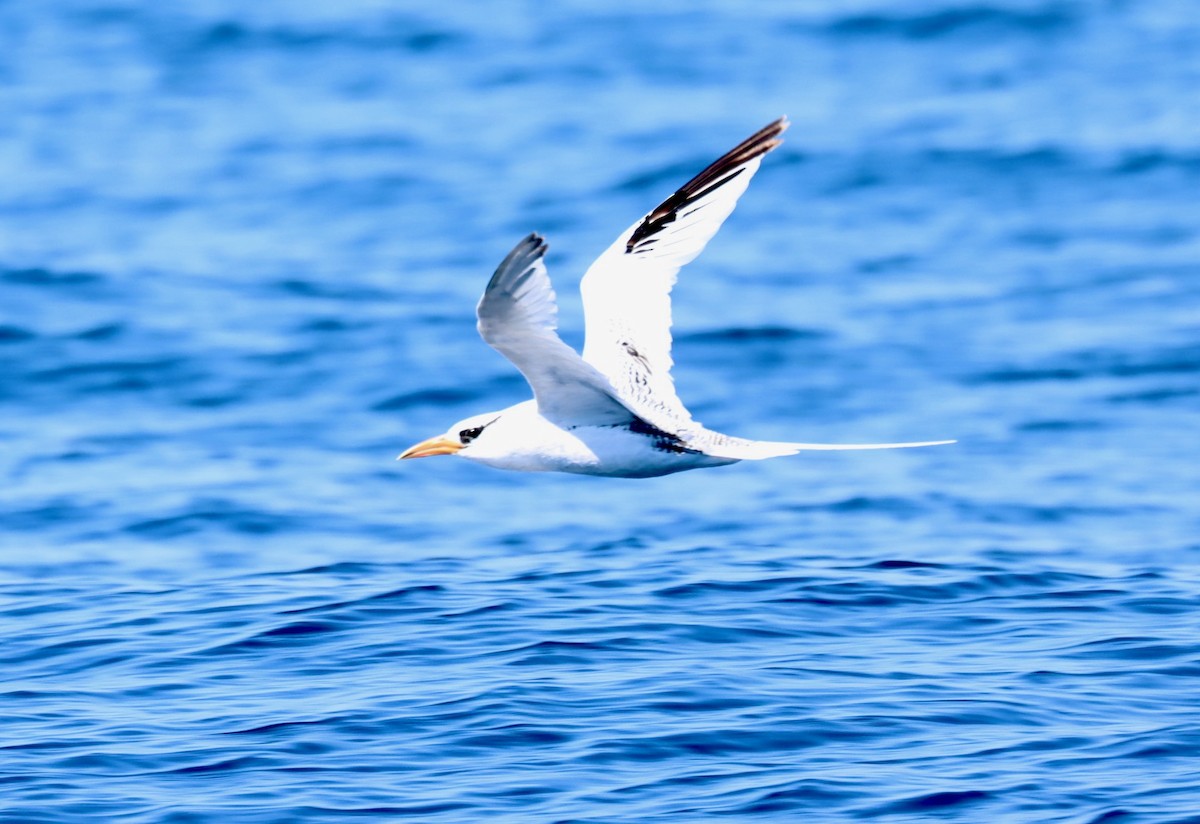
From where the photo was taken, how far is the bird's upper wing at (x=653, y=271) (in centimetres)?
1144

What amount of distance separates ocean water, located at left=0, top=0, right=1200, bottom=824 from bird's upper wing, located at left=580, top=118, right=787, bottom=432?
165cm

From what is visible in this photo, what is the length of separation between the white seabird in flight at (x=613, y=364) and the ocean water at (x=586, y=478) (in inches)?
52.3

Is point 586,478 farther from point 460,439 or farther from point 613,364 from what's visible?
point 460,439

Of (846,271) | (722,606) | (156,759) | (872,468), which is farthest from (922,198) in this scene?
(156,759)

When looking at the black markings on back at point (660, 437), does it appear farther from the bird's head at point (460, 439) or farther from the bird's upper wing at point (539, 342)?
the bird's head at point (460, 439)

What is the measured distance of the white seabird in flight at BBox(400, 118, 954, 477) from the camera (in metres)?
8.89

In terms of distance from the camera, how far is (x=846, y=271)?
21516 millimetres

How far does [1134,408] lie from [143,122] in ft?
57.7

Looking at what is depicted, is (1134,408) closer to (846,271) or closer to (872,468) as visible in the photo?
(872,468)

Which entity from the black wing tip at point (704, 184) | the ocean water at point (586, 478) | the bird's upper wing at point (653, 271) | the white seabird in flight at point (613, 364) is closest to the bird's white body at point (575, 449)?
the white seabird in flight at point (613, 364)

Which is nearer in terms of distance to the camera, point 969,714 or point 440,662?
point 969,714

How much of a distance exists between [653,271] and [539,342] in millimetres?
3023

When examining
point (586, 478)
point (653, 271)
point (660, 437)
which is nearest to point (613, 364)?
point (653, 271)

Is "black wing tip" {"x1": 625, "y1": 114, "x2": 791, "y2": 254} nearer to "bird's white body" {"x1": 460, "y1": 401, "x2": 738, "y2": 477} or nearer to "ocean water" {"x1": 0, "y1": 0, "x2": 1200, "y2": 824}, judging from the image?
"bird's white body" {"x1": 460, "y1": 401, "x2": 738, "y2": 477}
